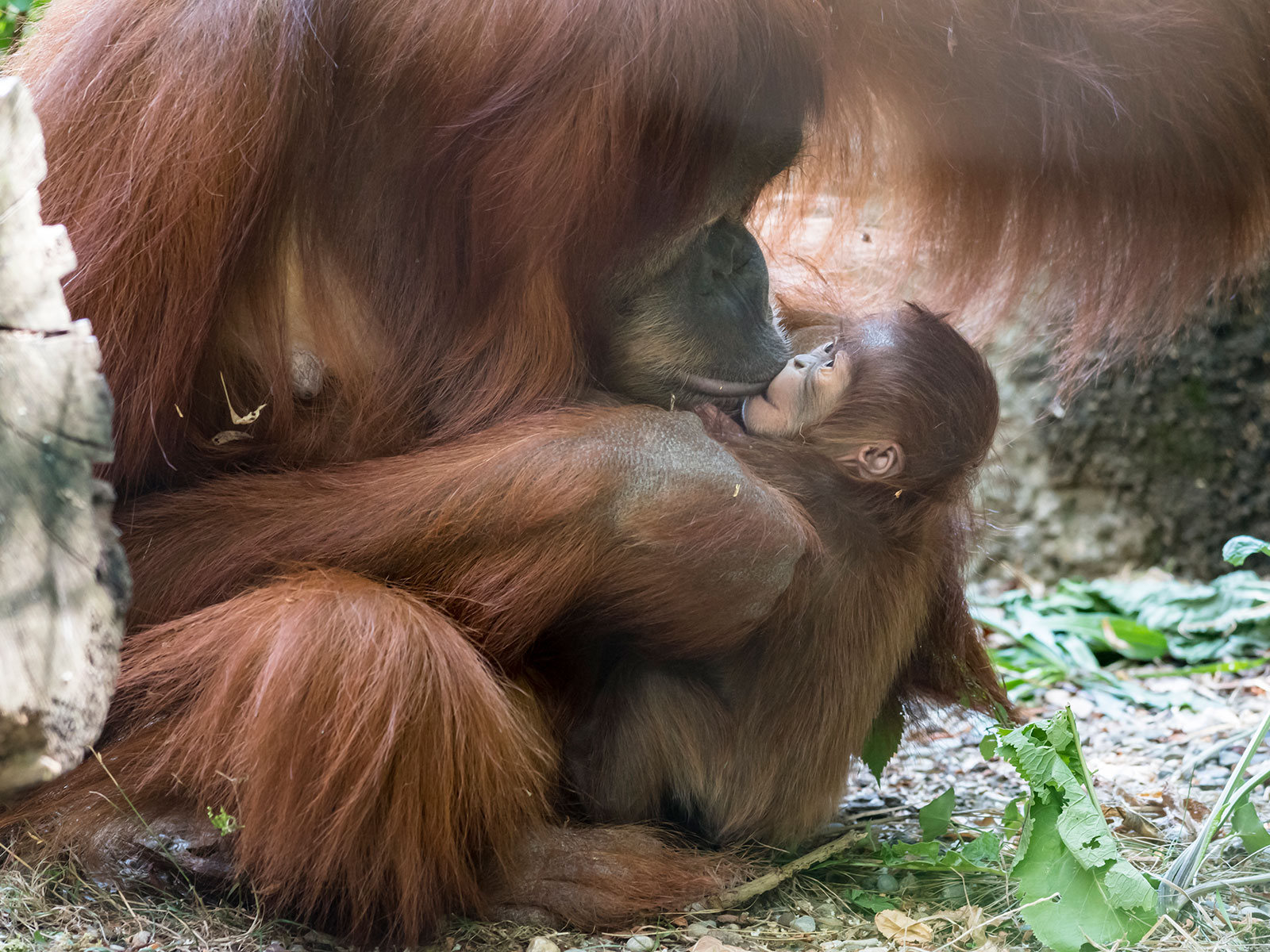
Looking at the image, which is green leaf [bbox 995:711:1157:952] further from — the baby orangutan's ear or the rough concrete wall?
the rough concrete wall

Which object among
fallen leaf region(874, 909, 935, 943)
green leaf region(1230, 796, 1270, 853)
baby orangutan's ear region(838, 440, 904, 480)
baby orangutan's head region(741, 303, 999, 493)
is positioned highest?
baby orangutan's head region(741, 303, 999, 493)

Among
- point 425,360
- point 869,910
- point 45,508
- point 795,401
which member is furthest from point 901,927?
point 45,508

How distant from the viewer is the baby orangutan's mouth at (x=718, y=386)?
1947 millimetres

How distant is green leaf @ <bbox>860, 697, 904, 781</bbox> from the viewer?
213cm

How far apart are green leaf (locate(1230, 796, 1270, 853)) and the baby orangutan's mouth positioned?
0.91 m

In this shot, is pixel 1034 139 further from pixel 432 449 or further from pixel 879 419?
pixel 432 449

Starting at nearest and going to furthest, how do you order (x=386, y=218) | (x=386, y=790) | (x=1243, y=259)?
(x=386, y=790) < (x=386, y=218) < (x=1243, y=259)

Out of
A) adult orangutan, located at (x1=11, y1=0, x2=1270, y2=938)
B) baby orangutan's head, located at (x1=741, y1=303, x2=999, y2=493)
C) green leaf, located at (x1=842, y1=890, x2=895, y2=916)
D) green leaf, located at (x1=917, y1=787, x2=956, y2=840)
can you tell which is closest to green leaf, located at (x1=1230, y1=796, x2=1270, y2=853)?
green leaf, located at (x1=917, y1=787, x2=956, y2=840)

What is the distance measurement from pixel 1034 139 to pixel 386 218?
39.3 inches

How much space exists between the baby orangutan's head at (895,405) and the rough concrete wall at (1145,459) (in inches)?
54.7

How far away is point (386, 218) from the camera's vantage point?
5.82 feet

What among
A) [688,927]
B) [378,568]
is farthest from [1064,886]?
[378,568]

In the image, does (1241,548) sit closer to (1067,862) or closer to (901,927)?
(1067,862)

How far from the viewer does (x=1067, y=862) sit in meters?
1.62
